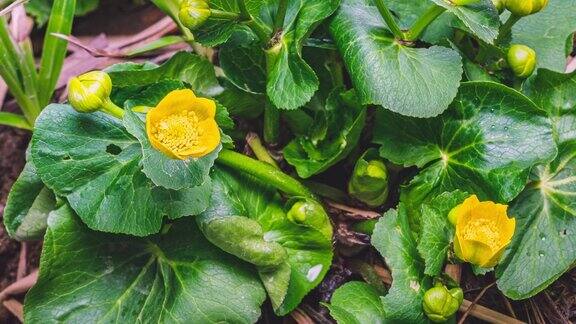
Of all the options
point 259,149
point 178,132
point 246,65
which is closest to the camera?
point 178,132

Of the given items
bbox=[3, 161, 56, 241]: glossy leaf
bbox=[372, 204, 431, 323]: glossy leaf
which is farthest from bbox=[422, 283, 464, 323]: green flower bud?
bbox=[3, 161, 56, 241]: glossy leaf

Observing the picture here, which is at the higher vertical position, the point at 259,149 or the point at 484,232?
the point at 484,232

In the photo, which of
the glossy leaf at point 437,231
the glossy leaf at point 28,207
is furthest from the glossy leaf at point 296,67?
the glossy leaf at point 28,207

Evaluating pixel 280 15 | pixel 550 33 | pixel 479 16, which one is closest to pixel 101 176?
pixel 280 15

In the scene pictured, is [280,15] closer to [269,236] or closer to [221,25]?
[221,25]

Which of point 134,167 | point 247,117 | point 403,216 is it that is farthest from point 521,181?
point 134,167

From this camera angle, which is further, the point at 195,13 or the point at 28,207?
the point at 28,207
